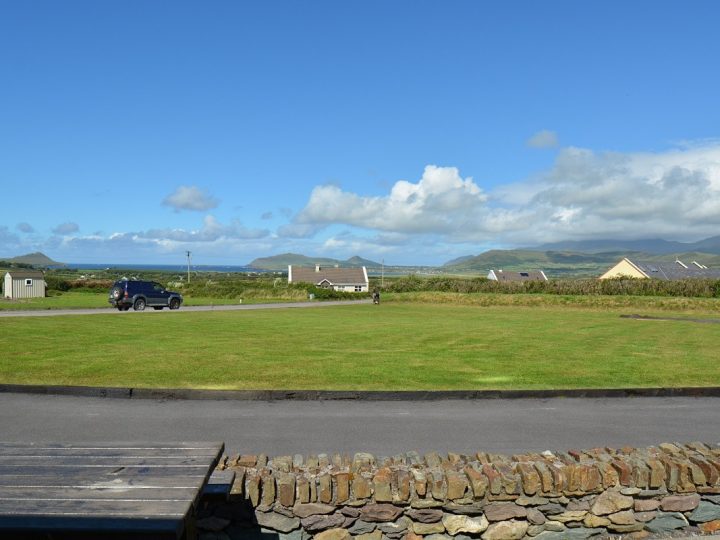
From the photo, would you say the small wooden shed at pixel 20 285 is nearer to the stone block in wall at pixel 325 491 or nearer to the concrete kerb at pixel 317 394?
the concrete kerb at pixel 317 394

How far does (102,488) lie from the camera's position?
3.92m

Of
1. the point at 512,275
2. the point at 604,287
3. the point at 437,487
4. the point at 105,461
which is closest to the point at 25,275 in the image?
the point at 604,287

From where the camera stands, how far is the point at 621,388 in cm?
1225

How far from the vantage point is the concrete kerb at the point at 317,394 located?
460 inches

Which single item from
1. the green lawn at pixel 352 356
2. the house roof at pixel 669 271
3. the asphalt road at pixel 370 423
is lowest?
the asphalt road at pixel 370 423

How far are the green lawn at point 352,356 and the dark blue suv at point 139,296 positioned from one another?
42.9 ft

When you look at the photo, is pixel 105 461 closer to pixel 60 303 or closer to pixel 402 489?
pixel 402 489

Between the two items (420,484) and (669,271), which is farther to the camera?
(669,271)

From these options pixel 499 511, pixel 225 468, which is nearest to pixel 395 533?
pixel 499 511

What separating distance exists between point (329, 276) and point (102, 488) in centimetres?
11497

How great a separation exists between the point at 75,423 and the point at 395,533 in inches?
258

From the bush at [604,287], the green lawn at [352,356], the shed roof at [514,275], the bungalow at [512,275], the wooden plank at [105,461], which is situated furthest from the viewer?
the shed roof at [514,275]

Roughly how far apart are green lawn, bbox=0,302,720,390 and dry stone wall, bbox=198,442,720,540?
21.1 feet

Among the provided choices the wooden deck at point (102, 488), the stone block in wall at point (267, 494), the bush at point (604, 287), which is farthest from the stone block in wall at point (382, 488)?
the bush at point (604, 287)
